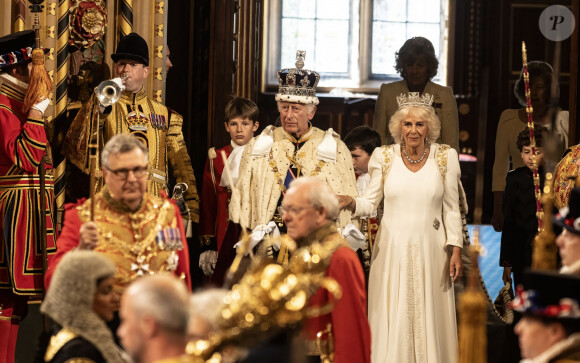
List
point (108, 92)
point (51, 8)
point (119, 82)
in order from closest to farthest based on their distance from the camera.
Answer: point (108, 92) → point (119, 82) → point (51, 8)

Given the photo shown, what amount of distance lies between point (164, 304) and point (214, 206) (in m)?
4.59

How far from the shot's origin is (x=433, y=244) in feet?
21.0

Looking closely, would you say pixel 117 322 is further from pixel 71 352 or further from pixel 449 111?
pixel 449 111

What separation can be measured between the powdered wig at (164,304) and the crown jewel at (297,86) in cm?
332

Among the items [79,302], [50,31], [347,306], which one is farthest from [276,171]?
[79,302]

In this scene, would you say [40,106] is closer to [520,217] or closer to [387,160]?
[387,160]

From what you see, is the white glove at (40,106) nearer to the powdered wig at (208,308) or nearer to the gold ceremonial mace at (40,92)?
the gold ceremonial mace at (40,92)

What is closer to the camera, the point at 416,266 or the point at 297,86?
the point at 416,266

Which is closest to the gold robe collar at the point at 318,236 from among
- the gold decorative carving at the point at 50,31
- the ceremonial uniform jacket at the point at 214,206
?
the ceremonial uniform jacket at the point at 214,206

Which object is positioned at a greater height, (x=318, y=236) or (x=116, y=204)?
(x=116, y=204)

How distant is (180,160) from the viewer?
7.23 meters

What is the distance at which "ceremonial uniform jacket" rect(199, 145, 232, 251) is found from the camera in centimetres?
760

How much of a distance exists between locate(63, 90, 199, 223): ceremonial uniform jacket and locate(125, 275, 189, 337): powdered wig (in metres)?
3.61

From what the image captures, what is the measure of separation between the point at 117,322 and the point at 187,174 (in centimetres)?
251
